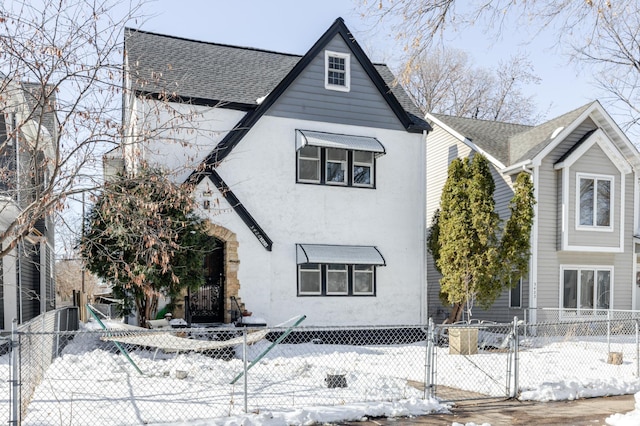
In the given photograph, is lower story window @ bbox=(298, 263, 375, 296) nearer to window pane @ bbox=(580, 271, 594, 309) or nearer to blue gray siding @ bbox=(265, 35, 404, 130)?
blue gray siding @ bbox=(265, 35, 404, 130)

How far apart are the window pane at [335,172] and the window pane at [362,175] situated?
0.36 meters

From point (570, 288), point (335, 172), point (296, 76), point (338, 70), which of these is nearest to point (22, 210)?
point (296, 76)

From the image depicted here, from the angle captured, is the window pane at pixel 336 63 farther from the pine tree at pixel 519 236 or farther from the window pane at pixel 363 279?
the pine tree at pixel 519 236

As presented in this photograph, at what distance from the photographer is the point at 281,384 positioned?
28.2 ft

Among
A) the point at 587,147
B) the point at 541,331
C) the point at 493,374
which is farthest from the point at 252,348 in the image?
the point at 587,147

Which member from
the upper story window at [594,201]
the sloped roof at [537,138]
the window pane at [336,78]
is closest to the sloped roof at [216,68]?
the window pane at [336,78]

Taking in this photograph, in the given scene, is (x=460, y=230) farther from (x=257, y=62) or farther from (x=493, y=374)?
(x=257, y=62)

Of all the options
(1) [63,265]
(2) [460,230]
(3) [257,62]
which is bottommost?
(1) [63,265]

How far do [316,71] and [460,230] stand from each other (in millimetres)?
5796

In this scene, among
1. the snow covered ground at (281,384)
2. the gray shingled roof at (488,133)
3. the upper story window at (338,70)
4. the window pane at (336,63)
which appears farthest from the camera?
the gray shingled roof at (488,133)

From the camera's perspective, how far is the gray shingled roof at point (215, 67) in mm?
14781

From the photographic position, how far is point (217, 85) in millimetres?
15188

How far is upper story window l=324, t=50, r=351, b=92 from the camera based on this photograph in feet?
50.7

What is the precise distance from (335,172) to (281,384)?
308 inches
